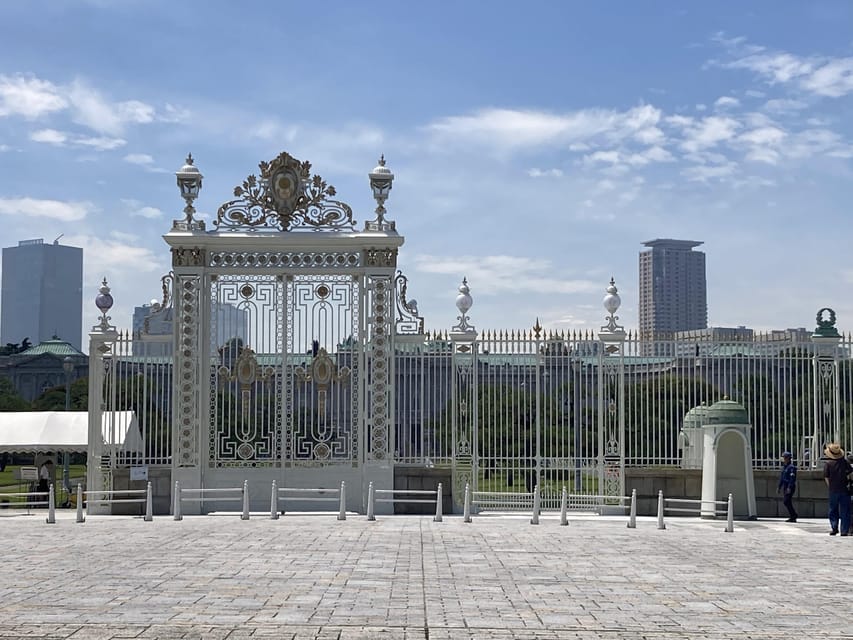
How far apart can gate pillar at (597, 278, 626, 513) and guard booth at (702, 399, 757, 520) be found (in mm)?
1750

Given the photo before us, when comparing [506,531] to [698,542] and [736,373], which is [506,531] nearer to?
[698,542]

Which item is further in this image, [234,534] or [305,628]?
[234,534]

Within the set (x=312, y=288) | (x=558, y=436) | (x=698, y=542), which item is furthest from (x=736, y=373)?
(x=312, y=288)

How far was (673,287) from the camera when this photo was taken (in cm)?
17538

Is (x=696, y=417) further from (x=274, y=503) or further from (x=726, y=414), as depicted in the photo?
(x=274, y=503)

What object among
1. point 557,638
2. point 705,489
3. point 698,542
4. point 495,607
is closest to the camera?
point 557,638

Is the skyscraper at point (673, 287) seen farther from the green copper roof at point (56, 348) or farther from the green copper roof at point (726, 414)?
the green copper roof at point (726, 414)

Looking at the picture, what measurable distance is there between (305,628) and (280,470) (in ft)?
46.8

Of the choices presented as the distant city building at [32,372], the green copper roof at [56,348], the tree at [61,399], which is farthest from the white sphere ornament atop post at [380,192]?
the distant city building at [32,372]

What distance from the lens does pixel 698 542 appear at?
63.9 feet

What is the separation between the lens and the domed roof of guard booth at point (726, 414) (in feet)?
79.3

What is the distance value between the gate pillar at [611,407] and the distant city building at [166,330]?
25.3 ft

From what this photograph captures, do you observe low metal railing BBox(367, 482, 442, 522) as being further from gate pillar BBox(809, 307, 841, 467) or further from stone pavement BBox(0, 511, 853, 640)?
gate pillar BBox(809, 307, 841, 467)

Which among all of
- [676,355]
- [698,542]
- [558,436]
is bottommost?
[698,542]
